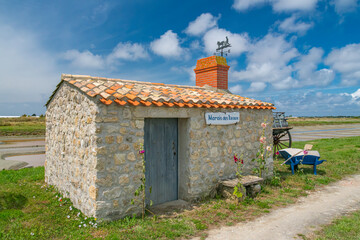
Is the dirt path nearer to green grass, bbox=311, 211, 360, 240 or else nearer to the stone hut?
green grass, bbox=311, 211, 360, 240

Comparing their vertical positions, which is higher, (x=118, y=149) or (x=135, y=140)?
(x=135, y=140)

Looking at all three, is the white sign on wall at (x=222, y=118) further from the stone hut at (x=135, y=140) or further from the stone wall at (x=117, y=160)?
the stone wall at (x=117, y=160)

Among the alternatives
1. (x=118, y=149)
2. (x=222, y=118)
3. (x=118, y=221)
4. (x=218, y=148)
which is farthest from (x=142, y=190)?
(x=222, y=118)

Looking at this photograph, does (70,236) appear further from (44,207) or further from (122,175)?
(44,207)

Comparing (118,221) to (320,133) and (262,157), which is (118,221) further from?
(320,133)

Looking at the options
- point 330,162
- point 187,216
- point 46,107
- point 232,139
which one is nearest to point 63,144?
point 46,107

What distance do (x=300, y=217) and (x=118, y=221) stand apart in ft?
13.4

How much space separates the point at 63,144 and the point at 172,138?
3053 mm

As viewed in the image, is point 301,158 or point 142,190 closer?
point 142,190

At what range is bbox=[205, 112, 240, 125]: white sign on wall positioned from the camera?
6355 millimetres

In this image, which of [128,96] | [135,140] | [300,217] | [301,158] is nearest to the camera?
[128,96]

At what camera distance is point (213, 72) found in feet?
31.2

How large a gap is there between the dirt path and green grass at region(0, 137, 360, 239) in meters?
0.25

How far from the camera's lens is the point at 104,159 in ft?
15.7
